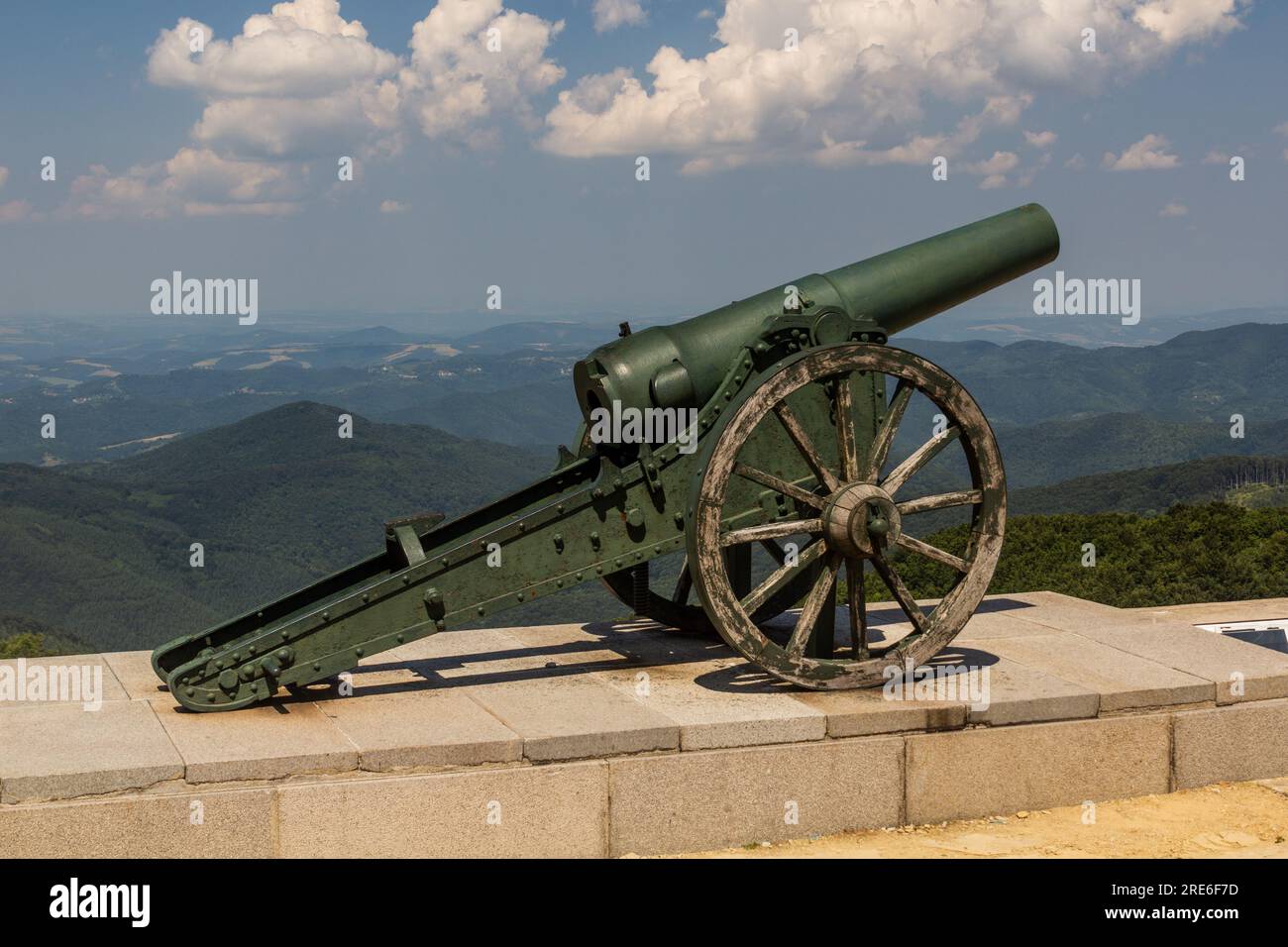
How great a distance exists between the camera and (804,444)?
6.84m

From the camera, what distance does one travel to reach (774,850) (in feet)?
20.9

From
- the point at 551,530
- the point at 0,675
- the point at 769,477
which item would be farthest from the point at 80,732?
the point at 769,477

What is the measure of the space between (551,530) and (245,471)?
10465 cm

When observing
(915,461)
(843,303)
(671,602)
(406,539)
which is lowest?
(671,602)

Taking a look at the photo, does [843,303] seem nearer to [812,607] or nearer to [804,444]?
[804,444]

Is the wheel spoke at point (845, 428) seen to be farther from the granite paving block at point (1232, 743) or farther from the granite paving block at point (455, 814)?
the granite paving block at point (1232, 743)

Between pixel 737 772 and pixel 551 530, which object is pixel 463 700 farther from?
pixel 737 772

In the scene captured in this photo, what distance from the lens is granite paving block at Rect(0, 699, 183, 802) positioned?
544cm

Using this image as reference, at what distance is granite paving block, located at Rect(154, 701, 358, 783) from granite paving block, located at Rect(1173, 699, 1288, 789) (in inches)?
163

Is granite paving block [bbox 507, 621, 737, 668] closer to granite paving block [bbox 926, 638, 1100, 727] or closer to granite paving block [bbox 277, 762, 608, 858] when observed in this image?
granite paving block [bbox 926, 638, 1100, 727]

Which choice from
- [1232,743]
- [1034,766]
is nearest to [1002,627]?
[1232,743]

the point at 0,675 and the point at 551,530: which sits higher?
the point at 551,530

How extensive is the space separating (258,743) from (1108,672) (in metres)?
4.29

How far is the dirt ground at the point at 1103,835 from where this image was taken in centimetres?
638
